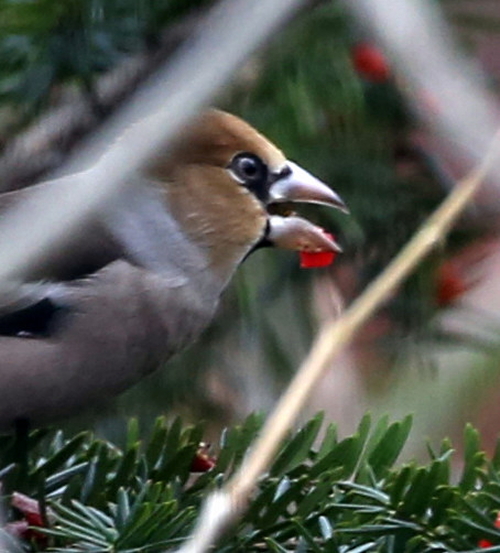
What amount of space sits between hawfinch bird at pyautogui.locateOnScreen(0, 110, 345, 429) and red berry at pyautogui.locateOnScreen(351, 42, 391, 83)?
0.48 ft

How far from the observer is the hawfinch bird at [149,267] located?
1.64 meters

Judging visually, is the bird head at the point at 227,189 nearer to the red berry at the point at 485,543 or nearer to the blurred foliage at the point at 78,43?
the blurred foliage at the point at 78,43

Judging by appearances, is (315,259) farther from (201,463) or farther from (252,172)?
(201,463)

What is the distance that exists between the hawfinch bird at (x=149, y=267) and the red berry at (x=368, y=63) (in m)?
0.15

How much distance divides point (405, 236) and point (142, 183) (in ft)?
1.21

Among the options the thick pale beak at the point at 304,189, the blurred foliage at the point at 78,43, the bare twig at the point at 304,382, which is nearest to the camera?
the bare twig at the point at 304,382

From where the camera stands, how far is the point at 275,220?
179cm

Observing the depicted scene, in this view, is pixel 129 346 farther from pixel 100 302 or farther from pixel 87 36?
pixel 87 36

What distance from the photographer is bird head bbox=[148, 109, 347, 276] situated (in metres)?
1.74

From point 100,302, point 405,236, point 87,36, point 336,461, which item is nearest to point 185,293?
point 100,302

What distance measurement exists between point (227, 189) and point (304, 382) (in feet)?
3.36

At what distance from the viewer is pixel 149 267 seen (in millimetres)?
1770

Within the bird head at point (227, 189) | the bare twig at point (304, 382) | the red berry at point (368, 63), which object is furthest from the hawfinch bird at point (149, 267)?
the bare twig at point (304, 382)

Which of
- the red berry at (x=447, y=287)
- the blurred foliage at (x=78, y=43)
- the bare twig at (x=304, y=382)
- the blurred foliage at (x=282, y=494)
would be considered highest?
the blurred foliage at (x=78, y=43)
